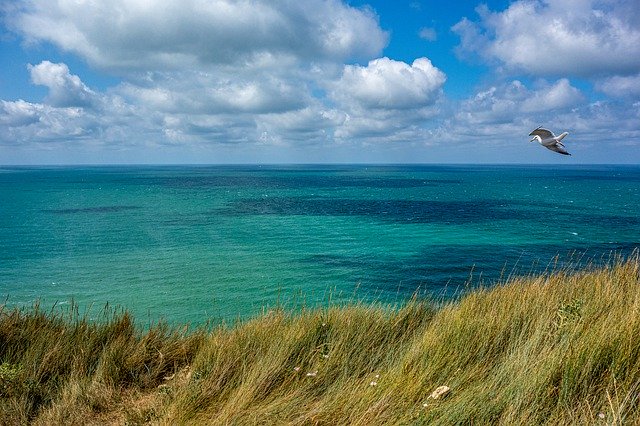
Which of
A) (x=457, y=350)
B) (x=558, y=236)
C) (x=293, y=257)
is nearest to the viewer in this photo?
(x=457, y=350)

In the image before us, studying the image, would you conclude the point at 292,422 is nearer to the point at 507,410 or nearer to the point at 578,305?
the point at 507,410

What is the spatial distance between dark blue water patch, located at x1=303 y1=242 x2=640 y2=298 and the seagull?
40.7ft

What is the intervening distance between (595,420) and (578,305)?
259cm

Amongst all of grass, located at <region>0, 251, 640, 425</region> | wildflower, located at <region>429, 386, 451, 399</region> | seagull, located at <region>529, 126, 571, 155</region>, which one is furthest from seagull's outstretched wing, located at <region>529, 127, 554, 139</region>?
wildflower, located at <region>429, 386, 451, 399</region>

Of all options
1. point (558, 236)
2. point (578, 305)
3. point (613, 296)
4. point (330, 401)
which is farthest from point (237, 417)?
point (558, 236)

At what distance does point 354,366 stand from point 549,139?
163 inches

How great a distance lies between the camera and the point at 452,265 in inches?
926

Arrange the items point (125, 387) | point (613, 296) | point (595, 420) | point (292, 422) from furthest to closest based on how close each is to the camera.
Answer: point (613, 296)
point (125, 387)
point (292, 422)
point (595, 420)

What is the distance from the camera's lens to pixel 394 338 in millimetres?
5934

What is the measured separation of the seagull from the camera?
5673 mm

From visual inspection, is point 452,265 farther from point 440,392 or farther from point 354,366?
point 440,392

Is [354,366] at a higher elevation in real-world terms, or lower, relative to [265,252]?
higher

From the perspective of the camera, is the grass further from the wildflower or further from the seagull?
the seagull

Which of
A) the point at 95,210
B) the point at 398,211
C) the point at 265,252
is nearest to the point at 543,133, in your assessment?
the point at 265,252
